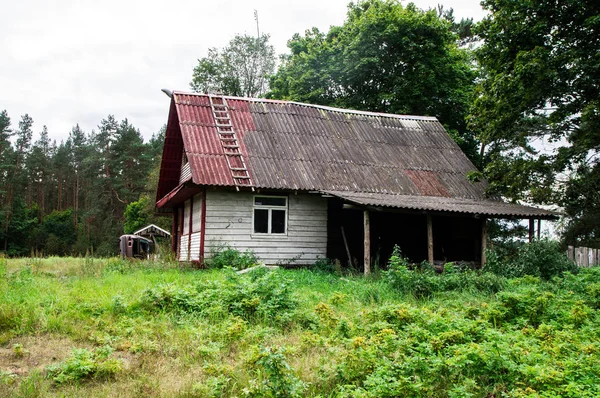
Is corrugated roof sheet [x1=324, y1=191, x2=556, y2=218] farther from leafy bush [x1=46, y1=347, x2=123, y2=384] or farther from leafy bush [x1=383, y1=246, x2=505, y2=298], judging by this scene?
leafy bush [x1=46, y1=347, x2=123, y2=384]

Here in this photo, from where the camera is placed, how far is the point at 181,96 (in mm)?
18234

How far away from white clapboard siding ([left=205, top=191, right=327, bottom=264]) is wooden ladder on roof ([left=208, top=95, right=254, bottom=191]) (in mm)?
709

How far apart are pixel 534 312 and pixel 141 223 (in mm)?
37943

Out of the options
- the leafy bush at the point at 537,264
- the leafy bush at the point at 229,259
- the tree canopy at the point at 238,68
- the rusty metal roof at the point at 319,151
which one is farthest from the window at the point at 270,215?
the tree canopy at the point at 238,68

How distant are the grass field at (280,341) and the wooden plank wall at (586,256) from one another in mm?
9480

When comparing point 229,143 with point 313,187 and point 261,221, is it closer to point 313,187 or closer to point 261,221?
point 261,221

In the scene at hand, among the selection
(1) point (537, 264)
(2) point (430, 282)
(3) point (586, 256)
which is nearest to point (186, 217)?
(2) point (430, 282)

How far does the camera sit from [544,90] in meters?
14.3

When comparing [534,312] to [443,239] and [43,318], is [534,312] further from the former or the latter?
[443,239]

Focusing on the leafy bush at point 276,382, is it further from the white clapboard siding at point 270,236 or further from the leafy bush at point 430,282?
the white clapboard siding at point 270,236

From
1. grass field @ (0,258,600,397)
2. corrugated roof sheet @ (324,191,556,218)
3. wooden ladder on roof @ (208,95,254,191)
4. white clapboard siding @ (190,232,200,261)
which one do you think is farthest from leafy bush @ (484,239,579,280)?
white clapboard siding @ (190,232,200,261)

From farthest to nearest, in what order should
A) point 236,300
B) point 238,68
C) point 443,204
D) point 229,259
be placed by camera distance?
point 238,68, point 443,204, point 229,259, point 236,300

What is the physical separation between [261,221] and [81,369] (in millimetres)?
11226

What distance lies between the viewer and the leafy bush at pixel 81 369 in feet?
16.5
